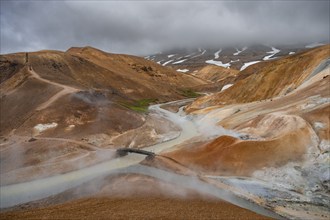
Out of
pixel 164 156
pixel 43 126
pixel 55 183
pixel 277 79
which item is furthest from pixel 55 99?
pixel 277 79

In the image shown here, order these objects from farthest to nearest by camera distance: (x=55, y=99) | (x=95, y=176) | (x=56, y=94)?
(x=56, y=94), (x=55, y=99), (x=95, y=176)

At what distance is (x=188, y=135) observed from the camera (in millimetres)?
62312

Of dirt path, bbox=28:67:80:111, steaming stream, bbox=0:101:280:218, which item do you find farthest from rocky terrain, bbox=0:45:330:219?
dirt path, bbox=28:67:80:111

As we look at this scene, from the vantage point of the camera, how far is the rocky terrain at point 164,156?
30.8m

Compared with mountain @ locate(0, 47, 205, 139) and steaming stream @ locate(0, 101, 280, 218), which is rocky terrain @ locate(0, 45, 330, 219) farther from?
mountain @ locate(0, 47, 205, 139)

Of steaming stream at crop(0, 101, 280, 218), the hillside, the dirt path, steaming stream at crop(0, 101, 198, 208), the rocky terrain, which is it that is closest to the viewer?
the rocky terrain

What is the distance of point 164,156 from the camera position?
152 feet

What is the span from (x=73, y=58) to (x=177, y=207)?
94360 millimetres

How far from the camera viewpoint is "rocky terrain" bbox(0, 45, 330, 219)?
101 ft

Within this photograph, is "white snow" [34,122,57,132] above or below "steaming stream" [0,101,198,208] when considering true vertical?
above

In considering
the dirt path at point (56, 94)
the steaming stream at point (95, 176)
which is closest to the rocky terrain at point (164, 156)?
the steaming stream at point (95, 176)

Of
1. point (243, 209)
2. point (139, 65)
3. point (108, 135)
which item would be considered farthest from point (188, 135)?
point (139, 65)

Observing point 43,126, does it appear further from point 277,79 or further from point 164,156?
point 277,79

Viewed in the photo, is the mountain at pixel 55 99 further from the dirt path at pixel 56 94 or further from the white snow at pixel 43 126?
the white snow at pixel 43 126
